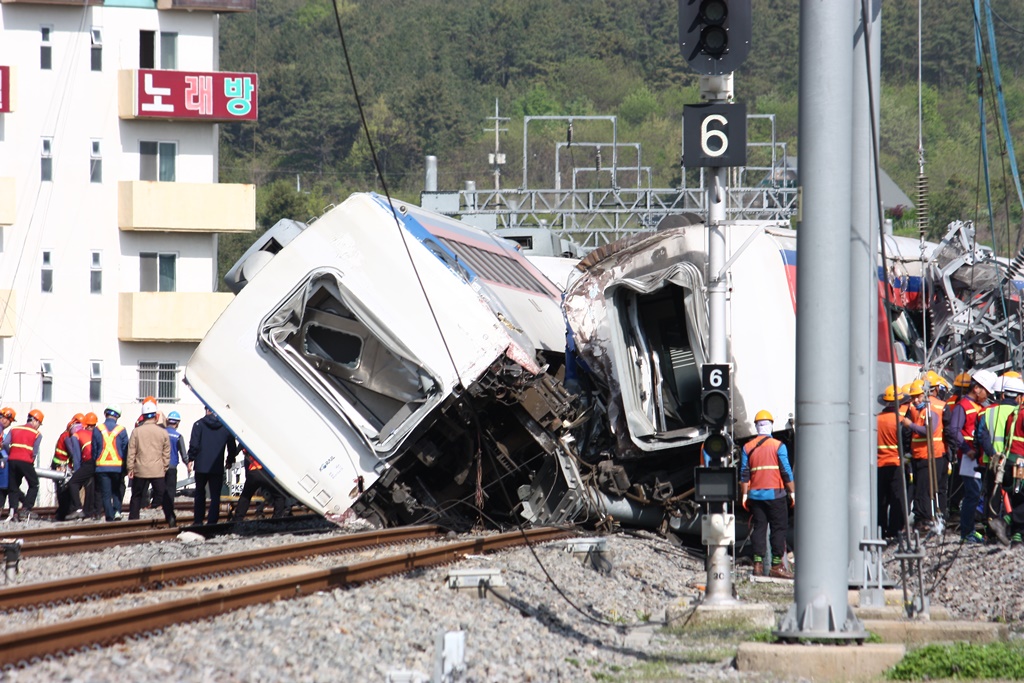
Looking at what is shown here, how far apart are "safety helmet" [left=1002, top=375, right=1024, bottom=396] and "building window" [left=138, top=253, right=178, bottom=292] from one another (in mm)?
30758

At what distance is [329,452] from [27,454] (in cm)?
679

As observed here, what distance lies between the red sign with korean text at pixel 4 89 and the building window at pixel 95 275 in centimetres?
479

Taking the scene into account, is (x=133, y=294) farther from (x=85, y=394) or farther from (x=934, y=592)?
(x=934, y=592)

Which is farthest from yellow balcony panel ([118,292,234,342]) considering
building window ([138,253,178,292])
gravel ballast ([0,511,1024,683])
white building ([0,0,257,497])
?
gravel ballast ([0,511,1024,683])

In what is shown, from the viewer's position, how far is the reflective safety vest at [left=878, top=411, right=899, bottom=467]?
48.0 ft

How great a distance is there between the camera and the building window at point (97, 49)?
41281mm

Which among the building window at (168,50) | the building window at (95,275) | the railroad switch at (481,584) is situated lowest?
the railroad switch at (481,584)

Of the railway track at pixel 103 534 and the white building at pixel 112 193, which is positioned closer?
the railway track at pixel 103 534

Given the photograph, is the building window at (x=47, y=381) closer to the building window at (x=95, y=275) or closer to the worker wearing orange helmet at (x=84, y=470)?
the building window at (x=95, y=275)

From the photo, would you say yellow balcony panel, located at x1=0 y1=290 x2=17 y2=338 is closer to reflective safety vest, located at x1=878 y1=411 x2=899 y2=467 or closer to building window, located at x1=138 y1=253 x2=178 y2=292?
building window, located at x1=138 y1=253 x2=178 y2=292

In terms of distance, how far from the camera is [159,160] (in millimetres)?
41625

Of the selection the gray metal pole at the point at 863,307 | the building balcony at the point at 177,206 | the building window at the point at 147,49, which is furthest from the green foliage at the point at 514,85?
the gray metal pole at the point at 863,307

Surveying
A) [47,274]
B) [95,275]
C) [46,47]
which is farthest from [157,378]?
[46,47]

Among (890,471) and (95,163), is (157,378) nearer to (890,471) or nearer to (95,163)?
(95,163)
